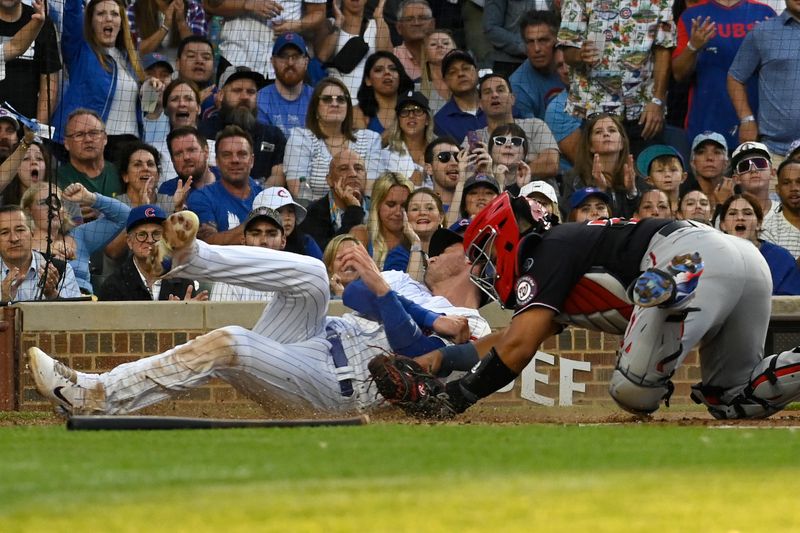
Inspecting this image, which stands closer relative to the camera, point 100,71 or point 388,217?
point 388,217

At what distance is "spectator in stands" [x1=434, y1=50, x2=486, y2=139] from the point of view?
12828mm

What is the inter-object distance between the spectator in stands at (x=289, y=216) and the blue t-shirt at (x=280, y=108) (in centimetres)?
131

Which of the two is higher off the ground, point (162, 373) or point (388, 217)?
point (388, 217)

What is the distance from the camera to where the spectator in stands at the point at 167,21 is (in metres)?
13.2

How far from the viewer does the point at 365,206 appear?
12039mm

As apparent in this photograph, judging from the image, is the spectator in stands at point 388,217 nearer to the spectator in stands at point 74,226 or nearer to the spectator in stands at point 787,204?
the spectator in stands at point 74,226

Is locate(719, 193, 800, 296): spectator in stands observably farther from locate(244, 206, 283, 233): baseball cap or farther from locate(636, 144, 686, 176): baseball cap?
locate(244, 206, 283, 233): baseball cap

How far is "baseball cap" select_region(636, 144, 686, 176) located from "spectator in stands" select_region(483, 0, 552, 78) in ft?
5.51

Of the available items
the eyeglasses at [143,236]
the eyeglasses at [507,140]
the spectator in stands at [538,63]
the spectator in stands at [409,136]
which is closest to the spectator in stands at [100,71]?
the eyeglasses at [143,236]

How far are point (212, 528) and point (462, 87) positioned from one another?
30.8ft

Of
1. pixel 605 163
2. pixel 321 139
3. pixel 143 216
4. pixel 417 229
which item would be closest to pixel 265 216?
pixel 143 216

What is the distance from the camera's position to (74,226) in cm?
1141

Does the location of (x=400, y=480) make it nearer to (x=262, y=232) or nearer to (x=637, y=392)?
(x=637, y=392)

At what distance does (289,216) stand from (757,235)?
12.7ft
